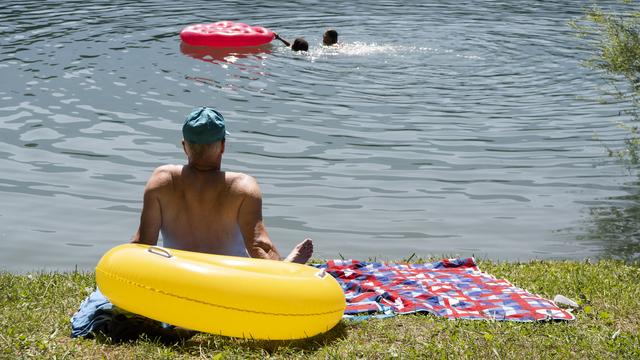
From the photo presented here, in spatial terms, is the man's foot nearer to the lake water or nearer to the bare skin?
the bare skin

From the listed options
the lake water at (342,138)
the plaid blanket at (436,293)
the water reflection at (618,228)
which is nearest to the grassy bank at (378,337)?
the plaid blanket at (436,293)

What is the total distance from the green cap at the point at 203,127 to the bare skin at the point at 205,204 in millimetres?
53

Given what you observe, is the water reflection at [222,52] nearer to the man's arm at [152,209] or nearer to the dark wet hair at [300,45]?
the dark wet hair at [300,45]

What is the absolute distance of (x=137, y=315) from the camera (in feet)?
18.7

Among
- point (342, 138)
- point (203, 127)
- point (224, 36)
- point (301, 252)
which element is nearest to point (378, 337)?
point (301, 252)

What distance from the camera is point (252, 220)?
5.98 metres

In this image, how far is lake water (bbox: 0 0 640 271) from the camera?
9.42 metres

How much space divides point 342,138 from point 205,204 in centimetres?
684

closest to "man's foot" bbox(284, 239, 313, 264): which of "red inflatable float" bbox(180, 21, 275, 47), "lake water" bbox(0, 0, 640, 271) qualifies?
"lake water" bbox(0, 0, 640, 271)

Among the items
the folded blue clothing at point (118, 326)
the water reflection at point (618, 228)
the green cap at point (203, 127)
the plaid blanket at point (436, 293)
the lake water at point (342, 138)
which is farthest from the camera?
the lake water at point (342, 138)

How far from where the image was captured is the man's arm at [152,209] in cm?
594

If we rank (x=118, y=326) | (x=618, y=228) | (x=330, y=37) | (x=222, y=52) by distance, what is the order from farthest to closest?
(x=330, y=37) → (x=222, y=52) → (x=618, y=228) → (x=118, y=326)

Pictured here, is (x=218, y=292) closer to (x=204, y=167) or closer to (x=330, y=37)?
(x=204, y=167)

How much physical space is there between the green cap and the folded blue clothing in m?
1.08
